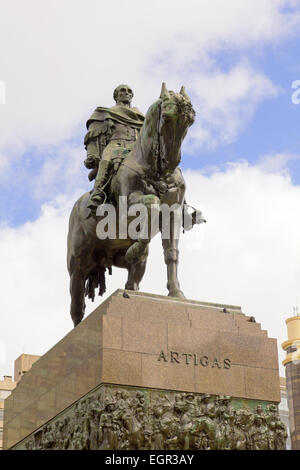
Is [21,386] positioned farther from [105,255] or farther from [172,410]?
[172,410]

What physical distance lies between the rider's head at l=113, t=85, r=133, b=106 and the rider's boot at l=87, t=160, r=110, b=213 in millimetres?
2640

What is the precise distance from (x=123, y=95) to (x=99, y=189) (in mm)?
3338

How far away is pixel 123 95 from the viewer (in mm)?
18438

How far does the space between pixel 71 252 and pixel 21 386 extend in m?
2.92

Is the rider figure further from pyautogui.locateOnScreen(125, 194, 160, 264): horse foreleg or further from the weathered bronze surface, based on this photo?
the weathered bronze surface

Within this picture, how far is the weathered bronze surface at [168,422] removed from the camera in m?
12.7

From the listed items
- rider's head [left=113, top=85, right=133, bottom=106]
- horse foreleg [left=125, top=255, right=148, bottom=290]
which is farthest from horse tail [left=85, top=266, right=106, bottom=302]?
rider's head [left=113, top=85, right=133, bottom=106]

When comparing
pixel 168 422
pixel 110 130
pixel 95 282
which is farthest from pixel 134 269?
pixel 168 422

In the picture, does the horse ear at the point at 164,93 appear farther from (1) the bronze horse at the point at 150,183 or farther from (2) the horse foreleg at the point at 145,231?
(2) the horse foreleg at the point at 145,231

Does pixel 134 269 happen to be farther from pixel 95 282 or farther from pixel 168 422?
pixel 168 422

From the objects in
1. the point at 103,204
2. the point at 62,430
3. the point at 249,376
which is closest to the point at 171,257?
the point at 103,204

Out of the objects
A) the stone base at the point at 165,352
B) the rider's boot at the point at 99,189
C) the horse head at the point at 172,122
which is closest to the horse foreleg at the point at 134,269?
the rider's boot at the point at 99,189

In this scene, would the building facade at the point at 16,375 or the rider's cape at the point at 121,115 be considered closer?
the rider's cape at the point at 121,115

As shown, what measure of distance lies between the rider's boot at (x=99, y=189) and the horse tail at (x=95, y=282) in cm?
210
